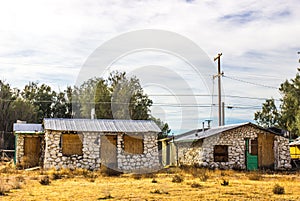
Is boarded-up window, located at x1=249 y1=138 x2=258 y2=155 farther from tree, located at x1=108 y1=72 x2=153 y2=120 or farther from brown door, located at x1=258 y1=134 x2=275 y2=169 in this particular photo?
tree, located at x1=108 y1=72 x2=153 y2=120

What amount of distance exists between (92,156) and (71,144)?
4.86 feet

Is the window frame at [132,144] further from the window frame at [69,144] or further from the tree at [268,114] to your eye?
the tree at [268,114]

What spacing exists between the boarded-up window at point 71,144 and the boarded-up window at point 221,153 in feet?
29.9

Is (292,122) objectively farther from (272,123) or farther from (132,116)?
(132,116)

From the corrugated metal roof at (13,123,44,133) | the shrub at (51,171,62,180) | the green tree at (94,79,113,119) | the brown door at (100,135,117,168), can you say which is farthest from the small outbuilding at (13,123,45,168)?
the green tree at (94,79,113,119)

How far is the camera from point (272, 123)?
60.3 m

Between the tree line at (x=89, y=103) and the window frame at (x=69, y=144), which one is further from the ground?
the tree line at (x=89, y=103)

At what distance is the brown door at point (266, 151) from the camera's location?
3103cm

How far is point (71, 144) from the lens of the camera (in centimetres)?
2775

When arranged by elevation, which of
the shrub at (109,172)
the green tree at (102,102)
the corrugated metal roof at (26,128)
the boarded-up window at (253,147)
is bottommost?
the shrub at (109,172)

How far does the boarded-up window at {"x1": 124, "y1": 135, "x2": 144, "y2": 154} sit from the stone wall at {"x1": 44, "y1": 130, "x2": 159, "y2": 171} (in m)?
0.21

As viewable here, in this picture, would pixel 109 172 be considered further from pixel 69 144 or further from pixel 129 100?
pixel 129 100

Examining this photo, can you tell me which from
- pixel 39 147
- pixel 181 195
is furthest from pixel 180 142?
pixel 181 195

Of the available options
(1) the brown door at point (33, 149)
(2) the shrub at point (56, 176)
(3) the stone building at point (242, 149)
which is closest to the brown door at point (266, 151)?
(3) the stone building at point (242, 149)
